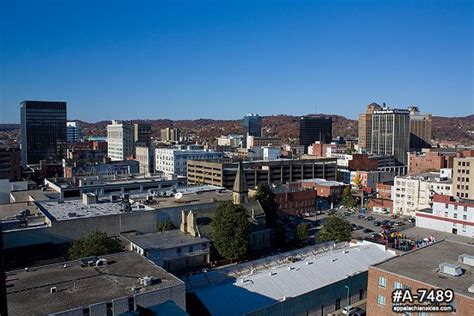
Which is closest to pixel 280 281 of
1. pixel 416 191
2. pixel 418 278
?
pixel 418 278

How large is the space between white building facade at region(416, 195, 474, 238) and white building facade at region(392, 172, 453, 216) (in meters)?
11.4

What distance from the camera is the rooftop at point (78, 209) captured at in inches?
1382

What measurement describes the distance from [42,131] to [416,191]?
91.0 metres

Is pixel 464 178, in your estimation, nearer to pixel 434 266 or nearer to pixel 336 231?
pixel 336 231

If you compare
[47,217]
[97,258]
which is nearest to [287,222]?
[47,217]

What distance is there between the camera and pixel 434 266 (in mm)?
20219

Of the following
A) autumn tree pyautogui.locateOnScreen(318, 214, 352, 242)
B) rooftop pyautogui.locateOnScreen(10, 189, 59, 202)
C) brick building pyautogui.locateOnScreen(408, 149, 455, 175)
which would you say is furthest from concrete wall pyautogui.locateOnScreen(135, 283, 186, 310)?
brick building pyautogui.locateOnScreen(408, 149, 455, 175)

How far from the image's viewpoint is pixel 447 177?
58969 mm

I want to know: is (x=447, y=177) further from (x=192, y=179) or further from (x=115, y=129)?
(x=115, y=129)

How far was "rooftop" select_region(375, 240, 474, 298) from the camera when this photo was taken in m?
17.9

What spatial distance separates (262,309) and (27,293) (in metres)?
10.5

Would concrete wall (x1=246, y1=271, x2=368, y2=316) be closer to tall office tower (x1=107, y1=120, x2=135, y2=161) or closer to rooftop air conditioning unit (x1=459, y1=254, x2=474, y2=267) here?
rooftop air conditioning unit (x1=459, y1=254, x2=474, y2=267)

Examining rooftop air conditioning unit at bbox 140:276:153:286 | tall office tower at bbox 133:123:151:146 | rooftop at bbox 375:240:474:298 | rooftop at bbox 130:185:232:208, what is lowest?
rooftop air conditioning unit at bbox 140:276:153:286

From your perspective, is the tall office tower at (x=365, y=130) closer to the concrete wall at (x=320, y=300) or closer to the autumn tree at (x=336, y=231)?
the autumn tree at (x=336, y=231)
